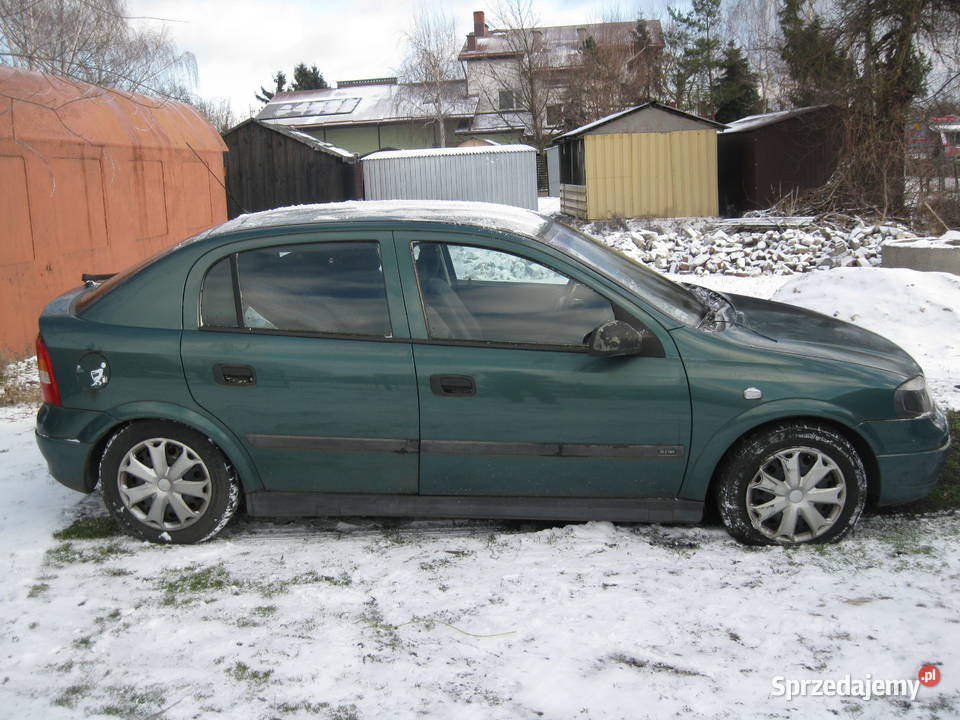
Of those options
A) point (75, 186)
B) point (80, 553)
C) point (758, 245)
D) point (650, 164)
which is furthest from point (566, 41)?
point (80, 553)

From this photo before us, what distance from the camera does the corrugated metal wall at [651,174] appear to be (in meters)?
23.1

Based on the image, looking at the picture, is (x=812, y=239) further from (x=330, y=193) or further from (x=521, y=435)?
(x=521, y=435)

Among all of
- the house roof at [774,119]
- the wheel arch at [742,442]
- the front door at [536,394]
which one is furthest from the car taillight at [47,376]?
the house roof at [774,119]

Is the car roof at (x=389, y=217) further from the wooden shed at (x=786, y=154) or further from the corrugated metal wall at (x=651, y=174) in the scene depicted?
the corrugated metal wall at (x=651, y=174)

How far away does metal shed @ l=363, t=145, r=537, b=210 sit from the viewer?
22.9m

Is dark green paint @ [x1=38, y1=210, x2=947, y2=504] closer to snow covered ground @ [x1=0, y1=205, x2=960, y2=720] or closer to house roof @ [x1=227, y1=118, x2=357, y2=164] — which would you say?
snow covered ground @ [x1=0, y1=205, x2=960, y2=720]

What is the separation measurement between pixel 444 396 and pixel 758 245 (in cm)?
1574

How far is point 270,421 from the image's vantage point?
405 cm

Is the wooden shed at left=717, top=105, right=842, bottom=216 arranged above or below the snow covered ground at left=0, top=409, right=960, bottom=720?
above

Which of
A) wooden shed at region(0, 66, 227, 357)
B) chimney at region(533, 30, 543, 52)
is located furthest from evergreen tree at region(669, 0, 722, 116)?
wooden shed at region(0, 66, 227, 357)

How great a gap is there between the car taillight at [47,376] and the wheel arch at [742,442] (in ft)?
9.59

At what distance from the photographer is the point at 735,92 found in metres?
39.1

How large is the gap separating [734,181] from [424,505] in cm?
2152

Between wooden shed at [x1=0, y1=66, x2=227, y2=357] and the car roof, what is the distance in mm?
3315
